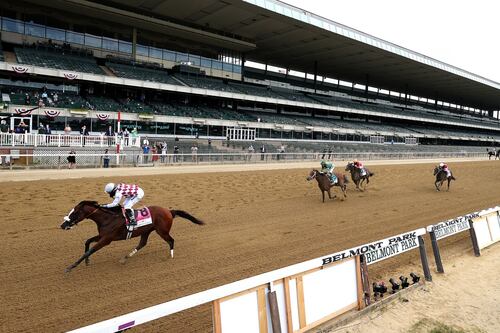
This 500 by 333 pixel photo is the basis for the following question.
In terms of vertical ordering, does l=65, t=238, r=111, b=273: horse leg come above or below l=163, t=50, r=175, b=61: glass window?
below

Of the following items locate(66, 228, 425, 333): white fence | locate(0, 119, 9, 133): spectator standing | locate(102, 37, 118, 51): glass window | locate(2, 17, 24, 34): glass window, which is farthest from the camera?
locate(102, 37, 118, 51): glass window

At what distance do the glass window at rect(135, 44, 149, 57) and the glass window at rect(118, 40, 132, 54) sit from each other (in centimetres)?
69

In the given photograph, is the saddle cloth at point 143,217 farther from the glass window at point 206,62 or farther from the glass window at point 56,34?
the glass window at point 206,62

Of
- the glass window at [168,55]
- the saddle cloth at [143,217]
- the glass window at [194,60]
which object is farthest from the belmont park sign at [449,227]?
the glass window at [194,60]

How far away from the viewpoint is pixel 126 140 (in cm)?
2136

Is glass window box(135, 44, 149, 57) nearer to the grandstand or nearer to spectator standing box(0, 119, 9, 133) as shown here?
the grandstand

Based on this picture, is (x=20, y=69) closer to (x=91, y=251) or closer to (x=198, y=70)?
(x=198, y=70)

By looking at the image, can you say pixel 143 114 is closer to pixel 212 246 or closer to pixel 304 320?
pixel 212 246

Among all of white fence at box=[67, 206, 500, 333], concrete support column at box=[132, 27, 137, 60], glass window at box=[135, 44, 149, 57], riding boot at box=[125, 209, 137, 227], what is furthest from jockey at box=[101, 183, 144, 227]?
glass window at box=[135, 44, 149, 57]

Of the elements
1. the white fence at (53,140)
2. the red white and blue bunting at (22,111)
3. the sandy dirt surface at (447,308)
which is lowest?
the sandy dirt surface at (447,308)

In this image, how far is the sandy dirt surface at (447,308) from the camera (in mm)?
4699

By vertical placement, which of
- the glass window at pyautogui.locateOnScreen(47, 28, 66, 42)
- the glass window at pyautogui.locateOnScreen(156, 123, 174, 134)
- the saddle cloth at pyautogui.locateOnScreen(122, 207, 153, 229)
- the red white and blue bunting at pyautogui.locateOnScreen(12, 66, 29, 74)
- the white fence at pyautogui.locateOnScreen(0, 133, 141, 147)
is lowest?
the saddle cloth at pyautogui.locateOnScreen(122, 207, 153, 229)

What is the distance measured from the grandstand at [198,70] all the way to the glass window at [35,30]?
0.08 metres

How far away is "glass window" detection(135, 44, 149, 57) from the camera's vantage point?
3441 centimetres
